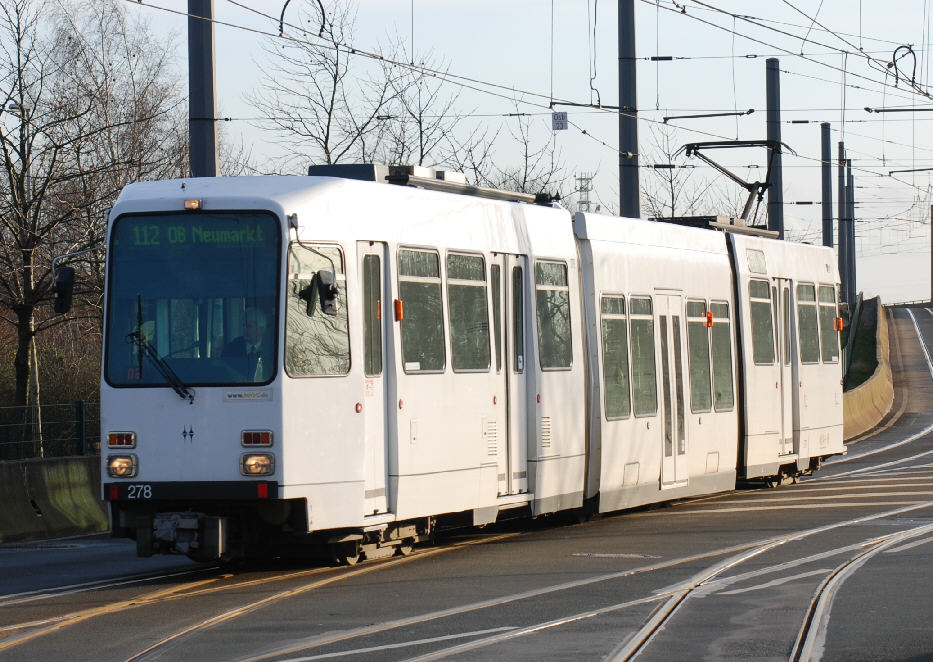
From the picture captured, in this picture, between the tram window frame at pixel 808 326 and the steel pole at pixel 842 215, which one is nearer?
the tram window frame at pixel 808 326

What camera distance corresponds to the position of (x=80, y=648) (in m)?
8.96

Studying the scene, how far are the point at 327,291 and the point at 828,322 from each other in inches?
529

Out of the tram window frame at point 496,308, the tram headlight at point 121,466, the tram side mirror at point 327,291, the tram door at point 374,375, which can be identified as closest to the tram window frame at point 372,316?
the tram door at point 374,375

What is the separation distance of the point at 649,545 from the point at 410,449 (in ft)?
8.71

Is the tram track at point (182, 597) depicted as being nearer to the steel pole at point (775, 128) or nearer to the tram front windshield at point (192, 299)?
the tram front windshield at point (192, 299)

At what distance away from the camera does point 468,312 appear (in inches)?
545

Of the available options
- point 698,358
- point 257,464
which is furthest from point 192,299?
point 698,358

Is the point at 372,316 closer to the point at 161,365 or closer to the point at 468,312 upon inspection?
the point at 468,312

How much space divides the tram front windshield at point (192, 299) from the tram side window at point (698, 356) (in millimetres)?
7683

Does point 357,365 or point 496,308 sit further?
point 496,308

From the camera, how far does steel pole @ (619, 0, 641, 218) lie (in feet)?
77.7

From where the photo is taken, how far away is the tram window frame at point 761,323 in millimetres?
20266

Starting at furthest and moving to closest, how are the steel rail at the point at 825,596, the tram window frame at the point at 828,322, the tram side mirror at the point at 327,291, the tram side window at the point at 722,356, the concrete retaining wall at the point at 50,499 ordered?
1. the tram window frame at the point at 828,322
2. the tram side window at the point at 722,356
3. the concrete retaining wall at the point at 50,499
4. the tram side mirror at the point at 327,291
5. the steel rail at the point at 825,596

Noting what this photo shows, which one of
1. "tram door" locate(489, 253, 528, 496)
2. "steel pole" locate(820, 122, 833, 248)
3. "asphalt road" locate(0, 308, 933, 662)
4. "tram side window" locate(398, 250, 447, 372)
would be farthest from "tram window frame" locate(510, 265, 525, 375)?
"steel pole" locate(820, 122, 833, 248)
